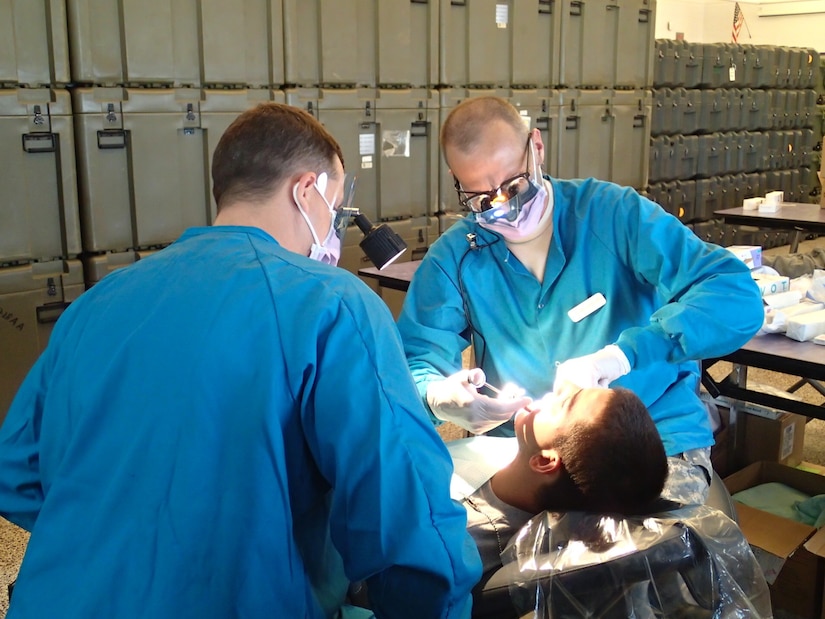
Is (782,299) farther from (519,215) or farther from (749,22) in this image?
(749,22)

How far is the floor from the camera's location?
8.98 feet

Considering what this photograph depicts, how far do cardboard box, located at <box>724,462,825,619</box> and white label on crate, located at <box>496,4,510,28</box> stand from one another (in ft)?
11.5

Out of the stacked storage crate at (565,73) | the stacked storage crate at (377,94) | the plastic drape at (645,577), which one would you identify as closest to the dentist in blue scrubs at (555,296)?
the plastic drape at (645,577)

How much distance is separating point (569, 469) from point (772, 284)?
141 centimetres

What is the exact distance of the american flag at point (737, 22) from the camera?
1030 centimetres

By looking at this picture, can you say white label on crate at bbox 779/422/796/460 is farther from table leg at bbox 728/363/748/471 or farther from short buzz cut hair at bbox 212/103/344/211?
short buzz cut hair at bbox 212/103/344/211

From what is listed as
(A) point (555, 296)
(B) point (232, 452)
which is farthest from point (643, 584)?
(A) point (555, 296)

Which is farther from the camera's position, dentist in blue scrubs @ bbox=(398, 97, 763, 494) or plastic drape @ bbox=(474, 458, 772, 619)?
dentist in blue scrubs @ bbox=(398, 97, 763, 494)

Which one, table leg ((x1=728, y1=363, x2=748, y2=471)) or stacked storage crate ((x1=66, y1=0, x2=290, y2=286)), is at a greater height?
stacked storage crate ((x1=66, y1=0, x2=290, y2=286))

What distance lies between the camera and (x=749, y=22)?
10.6 metres

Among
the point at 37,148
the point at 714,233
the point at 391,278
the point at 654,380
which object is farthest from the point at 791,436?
the point at 714,233

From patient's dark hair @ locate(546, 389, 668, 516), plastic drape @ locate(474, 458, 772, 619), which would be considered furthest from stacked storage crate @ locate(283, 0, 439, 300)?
plastic drape @ locate(474, 458, 772, 619)

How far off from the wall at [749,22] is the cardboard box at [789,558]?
817 cm

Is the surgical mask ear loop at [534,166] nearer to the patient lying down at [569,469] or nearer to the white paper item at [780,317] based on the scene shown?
the patient lying down at [569,469]
